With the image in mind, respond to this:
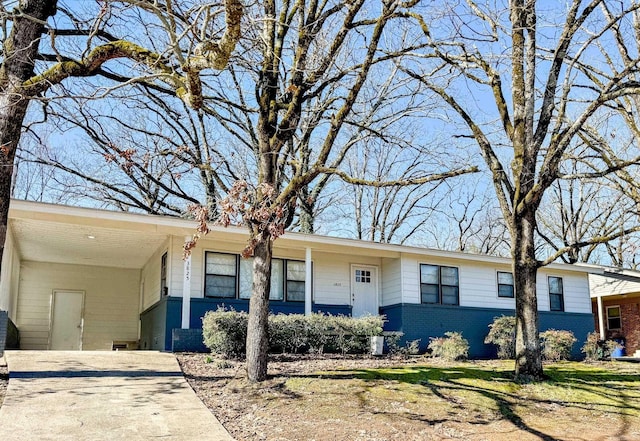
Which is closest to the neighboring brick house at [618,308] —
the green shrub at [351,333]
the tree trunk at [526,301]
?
the green shrub at [351,333]

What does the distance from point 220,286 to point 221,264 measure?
0.59 m

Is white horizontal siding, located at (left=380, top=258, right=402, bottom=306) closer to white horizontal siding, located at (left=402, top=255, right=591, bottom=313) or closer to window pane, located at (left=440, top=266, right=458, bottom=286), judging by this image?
white horizontal siding, located at (left=402, top=255, right=591, bottom=313)

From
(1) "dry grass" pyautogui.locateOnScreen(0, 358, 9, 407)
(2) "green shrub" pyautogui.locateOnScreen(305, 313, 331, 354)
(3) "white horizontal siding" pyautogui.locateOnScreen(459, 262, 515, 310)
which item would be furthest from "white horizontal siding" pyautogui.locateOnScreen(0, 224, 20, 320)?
(3) "white horizontal siding" pyautogui.locateOnScreen(459, 262, 515, 310)

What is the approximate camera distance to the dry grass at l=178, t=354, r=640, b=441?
7.77m

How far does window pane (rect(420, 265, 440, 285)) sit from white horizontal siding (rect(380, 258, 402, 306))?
785 millimetres

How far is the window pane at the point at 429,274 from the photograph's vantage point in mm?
17891

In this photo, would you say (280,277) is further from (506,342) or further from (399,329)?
(506,342)

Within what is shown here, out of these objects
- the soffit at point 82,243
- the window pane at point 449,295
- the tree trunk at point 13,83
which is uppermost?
the tree trunk at point 13,83

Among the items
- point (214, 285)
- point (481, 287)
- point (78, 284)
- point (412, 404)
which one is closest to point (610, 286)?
point (481, 287)

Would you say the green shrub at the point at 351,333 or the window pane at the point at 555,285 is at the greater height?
the window pane at the point at 555,285

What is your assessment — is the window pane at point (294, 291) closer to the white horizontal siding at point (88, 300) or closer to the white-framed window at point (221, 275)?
the white-framed window at point (221, 275)

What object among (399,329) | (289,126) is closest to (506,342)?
(399,329)

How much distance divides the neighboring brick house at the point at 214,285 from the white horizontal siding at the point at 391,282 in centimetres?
3

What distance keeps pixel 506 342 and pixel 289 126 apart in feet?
33.8
